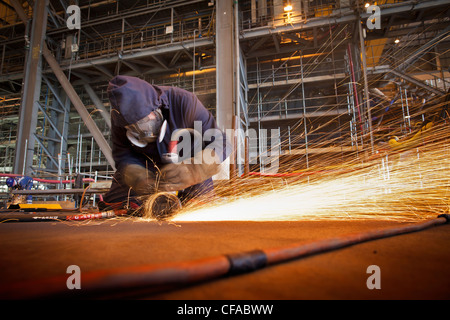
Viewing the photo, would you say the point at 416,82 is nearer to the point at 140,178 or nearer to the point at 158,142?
the point at 158,142

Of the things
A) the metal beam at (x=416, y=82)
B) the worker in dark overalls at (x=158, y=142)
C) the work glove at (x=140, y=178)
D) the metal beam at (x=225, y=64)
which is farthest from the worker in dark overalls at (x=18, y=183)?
the metal beam at (x=416, y=82)

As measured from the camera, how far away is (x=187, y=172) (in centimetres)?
189

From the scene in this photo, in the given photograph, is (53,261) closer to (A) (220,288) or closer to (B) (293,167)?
A: (A) (220,288)

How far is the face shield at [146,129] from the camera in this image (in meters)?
1.90

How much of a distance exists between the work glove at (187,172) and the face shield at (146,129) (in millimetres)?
278

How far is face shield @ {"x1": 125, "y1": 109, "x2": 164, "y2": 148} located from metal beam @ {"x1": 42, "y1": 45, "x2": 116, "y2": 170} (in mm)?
4596

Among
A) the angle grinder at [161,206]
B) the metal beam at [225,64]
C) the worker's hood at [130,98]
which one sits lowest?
the angle grinder at [161,206]

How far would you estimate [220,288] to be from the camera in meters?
0.47

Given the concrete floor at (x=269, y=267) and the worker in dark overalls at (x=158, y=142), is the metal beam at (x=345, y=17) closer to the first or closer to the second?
the worker in dark overalls at (x=158, y=142)

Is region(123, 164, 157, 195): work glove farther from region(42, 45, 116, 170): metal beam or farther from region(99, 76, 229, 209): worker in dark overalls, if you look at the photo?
region(42, 45, 116, 170): metal beam

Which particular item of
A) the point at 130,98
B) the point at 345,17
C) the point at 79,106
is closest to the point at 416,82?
the point at 345,17

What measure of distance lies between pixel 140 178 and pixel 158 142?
34 cm

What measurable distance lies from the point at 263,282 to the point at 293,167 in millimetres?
7514

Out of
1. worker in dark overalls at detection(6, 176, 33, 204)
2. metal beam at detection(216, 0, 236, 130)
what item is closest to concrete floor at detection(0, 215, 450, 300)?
metal beam at detection(216, 0, 236, 130)
